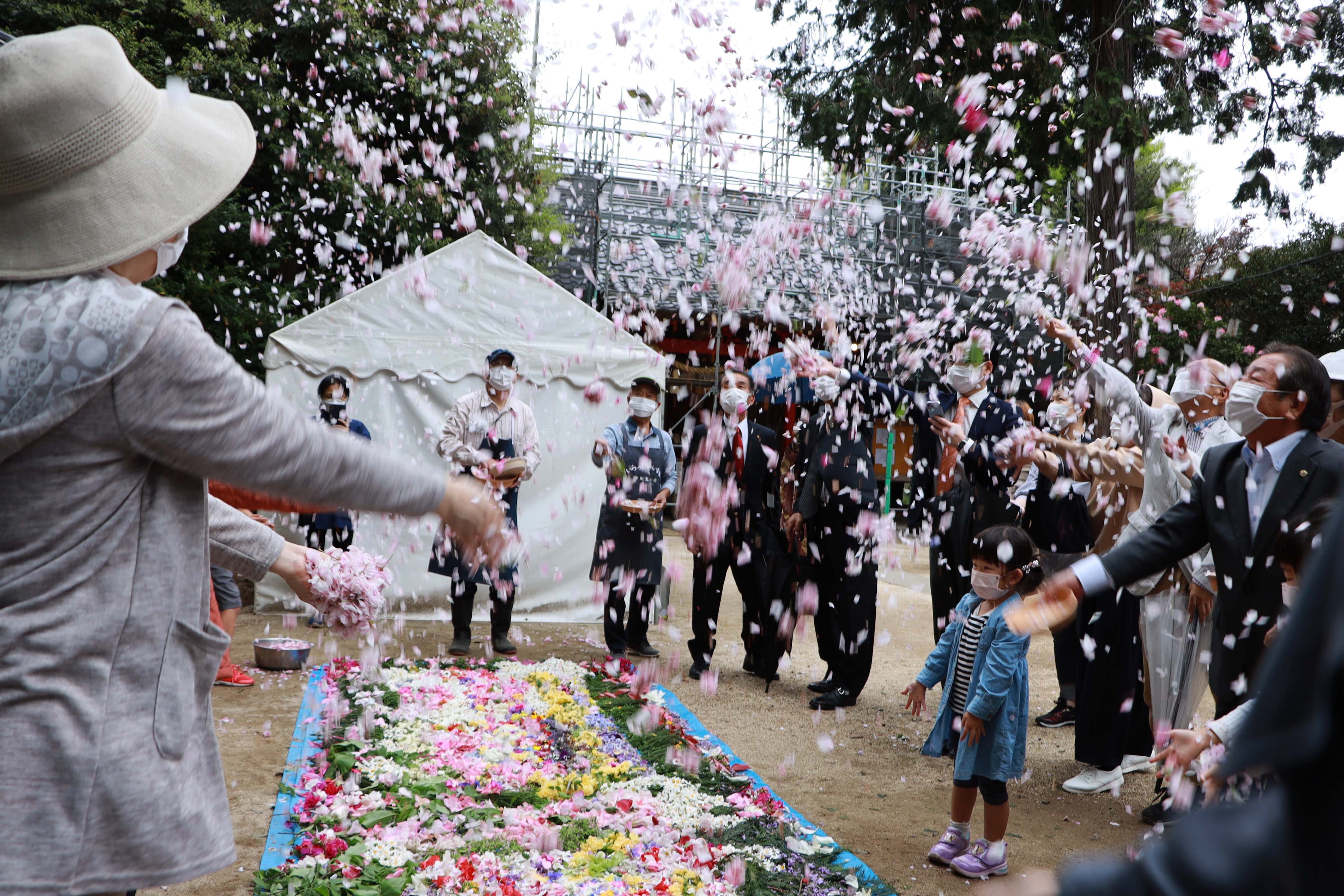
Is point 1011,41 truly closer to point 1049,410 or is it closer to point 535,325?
point 1049,410

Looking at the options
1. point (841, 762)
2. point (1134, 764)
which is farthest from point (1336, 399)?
point (841, 762)

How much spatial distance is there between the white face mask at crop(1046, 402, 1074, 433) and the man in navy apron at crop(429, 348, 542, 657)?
11.8 feet

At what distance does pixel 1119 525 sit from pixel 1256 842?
4.98 m

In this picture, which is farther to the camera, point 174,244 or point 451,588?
point 451,588

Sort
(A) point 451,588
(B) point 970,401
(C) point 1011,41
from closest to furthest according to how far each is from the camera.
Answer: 1. (B) point 970,401
2. (A) point 451,588
3. (C) point 1011,41

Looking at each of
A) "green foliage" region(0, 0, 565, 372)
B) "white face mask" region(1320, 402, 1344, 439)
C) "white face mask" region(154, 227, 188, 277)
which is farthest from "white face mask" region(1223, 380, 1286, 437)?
"green foliage" region(0, 0, 565, 372)

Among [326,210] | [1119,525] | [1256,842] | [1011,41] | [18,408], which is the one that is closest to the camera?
[1256,842]

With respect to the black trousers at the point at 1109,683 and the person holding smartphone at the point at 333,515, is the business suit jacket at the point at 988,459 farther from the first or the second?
the person holding smartphone at the point at 333,515

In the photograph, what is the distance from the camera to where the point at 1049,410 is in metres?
6.78

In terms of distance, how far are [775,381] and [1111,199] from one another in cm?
439

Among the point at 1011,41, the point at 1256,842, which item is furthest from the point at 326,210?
the point at 1256,842

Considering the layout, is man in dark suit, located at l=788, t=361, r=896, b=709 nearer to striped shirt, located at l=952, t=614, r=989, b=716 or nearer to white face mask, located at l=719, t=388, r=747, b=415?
white face mask, located at l=719, t=388, r=747, b=415

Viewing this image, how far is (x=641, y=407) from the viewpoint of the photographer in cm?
746

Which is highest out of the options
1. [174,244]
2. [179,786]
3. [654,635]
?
[174,244]
